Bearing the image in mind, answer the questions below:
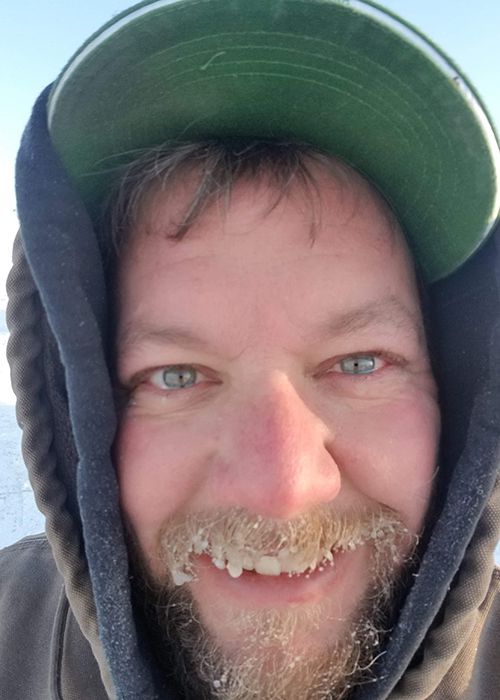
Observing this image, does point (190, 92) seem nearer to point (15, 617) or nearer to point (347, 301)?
point (347, 301)

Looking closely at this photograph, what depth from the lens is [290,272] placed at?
1.13m

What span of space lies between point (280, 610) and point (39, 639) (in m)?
0.93

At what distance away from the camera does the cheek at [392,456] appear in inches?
44.2

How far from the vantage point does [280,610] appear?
1.09 m

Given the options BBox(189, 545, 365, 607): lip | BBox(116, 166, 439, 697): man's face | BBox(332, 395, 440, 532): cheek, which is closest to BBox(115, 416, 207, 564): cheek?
BBox(116, 166, 439, 697): man's face

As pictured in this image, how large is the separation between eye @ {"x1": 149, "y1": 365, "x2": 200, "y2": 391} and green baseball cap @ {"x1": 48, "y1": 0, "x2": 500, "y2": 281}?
0.42m

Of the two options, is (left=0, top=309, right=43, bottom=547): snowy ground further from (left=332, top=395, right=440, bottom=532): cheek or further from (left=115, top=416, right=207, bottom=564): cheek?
(left=332, top=395, right=440, bottom=532): cheek

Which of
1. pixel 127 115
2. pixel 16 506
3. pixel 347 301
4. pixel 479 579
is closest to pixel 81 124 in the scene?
pixel 127 115

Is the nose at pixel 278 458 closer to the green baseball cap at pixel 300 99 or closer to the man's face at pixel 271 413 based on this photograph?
the man's face at pixel 271 413

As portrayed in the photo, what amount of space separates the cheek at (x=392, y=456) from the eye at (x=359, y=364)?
0.08 metres

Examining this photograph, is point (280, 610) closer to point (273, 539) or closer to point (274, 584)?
point (274, 584)

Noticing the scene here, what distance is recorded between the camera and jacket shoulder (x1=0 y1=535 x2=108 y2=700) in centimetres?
152

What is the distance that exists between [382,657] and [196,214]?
35.7 inches

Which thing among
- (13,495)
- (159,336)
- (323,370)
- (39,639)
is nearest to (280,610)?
(323,370)
